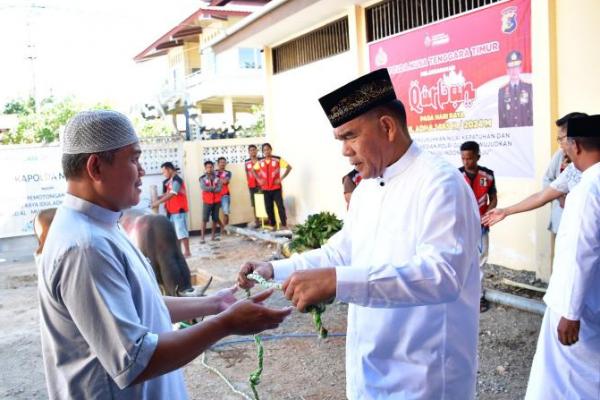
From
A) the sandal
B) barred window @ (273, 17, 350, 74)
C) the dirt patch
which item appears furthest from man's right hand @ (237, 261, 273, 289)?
barred window @ (273, 17, 350, 74)

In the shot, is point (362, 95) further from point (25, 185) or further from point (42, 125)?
point (42, 125)

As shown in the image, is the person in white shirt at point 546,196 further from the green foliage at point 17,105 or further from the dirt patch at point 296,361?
the green foliage at point 17,105

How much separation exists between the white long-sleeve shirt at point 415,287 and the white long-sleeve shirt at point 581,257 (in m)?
0.95

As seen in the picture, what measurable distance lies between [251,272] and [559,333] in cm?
166

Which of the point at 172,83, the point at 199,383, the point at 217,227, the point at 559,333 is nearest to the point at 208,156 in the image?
the point at 217,227

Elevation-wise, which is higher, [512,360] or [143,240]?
[143,240]

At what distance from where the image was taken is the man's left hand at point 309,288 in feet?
6.01

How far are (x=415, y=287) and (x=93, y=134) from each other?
3.74 feet

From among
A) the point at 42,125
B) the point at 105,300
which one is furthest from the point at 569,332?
the point at 42,125

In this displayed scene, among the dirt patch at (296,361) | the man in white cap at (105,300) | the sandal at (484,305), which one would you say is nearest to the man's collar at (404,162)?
the man in white cap at (105,300)

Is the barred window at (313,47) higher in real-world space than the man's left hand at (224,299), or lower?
higher

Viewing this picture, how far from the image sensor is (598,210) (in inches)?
112

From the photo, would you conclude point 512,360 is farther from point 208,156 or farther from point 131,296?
point 208,156

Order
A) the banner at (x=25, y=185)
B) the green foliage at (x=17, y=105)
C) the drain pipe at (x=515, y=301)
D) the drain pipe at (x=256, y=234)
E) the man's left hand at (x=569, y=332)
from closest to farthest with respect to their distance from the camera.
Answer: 1. the man's left hand at (x=569, y=332)
2. the drain pipe at (x=515, y=301)
3. the drain pipe at (x=256, y=234)
4. the banner at (x=25, y=185)
5. the green foliage at (x=17, y=105)
